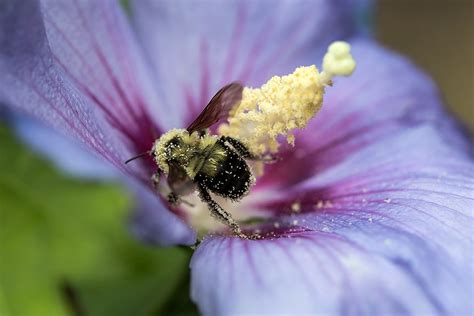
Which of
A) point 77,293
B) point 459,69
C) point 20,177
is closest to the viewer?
point 20,177

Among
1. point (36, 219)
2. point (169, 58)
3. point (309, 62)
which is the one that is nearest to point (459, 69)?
point (309, 62)

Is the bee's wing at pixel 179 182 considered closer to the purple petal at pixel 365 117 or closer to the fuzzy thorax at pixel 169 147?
the fuzzy thorax at pixel 169 147

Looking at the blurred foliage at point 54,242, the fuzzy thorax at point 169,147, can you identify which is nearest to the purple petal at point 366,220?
the fuzzy thorax at point 169,147

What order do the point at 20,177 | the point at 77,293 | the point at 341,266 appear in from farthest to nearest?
the point at 77,293 → the point at 20,177 → the point at 341,266

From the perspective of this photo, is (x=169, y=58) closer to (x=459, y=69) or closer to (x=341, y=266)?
(x=341, y=266)

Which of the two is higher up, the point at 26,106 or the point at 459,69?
the point at 459,69

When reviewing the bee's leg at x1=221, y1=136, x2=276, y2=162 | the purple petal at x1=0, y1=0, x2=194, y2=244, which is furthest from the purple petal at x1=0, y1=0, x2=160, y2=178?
the bee's leg at x1=221, y1=136, x2=276, y2=162

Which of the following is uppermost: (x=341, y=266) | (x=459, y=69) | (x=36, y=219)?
(x=459, y=69)
